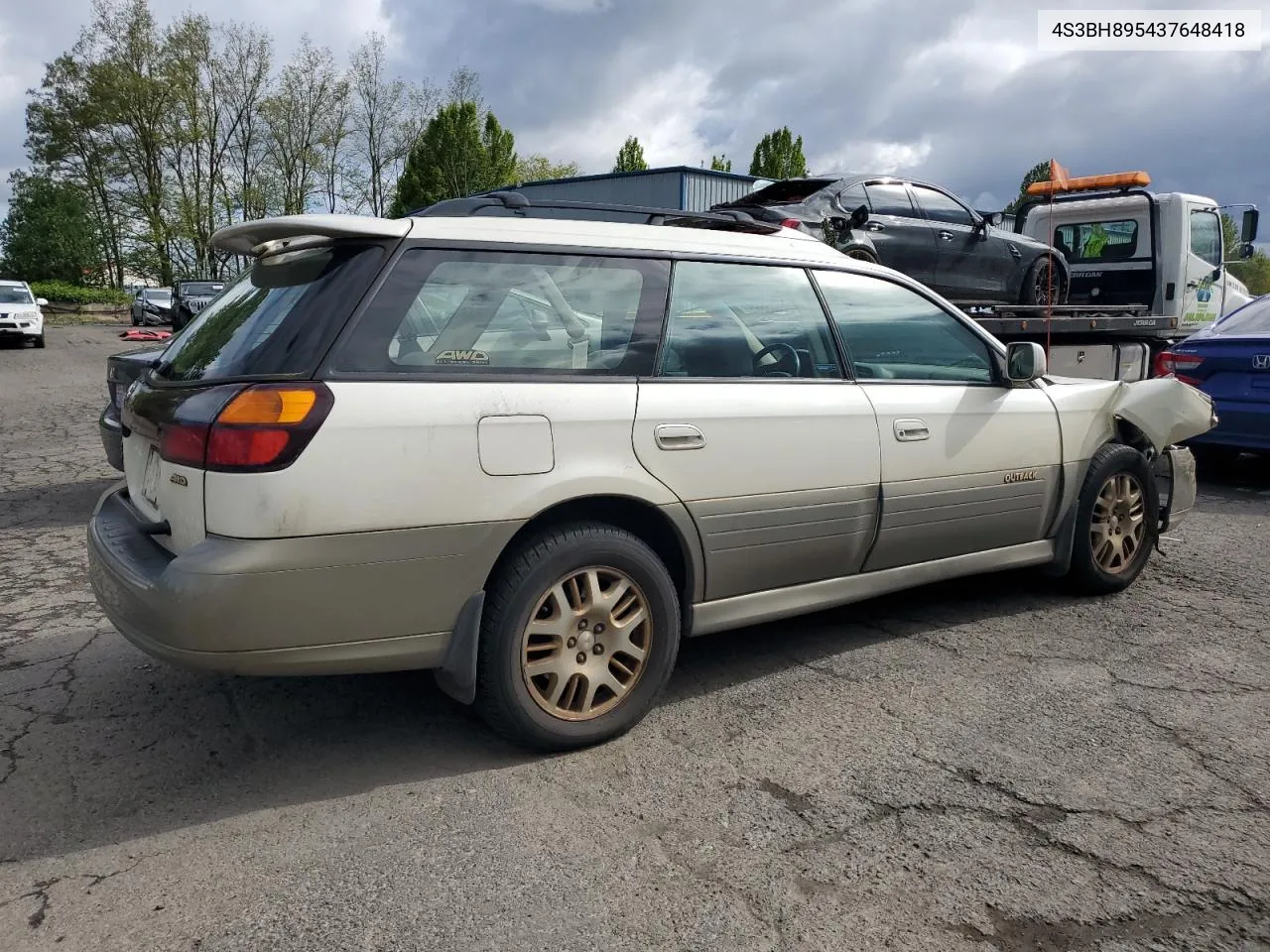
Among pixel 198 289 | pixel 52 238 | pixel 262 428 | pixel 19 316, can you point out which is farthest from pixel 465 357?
pixel 52 238

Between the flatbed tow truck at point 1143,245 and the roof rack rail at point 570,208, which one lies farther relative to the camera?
the flatbed tow truck at point 1143,245

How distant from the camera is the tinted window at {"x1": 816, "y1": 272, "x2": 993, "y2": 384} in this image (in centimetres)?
395

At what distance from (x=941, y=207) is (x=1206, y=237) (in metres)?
4.39

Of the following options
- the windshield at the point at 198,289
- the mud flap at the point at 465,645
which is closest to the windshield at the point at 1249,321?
the mud flap at the point at 465,645

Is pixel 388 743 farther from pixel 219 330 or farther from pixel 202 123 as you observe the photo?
pixel 202 123

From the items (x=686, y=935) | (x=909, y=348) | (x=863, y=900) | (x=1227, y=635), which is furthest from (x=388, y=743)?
(x=1227, y=635)

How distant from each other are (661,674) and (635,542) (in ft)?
1.54

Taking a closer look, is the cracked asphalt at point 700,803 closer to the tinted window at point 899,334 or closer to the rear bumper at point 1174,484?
the rear bumper at point 1174,484

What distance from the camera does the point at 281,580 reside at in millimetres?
2648

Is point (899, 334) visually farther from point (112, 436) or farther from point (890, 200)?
point (890, 200)

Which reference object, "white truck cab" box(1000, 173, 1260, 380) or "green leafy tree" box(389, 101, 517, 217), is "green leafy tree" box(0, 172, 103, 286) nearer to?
"green leafy tree" box(389, 101, 517, 217)

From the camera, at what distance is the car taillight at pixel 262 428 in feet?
8.63

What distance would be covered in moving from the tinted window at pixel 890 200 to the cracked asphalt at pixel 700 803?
563 centimetres

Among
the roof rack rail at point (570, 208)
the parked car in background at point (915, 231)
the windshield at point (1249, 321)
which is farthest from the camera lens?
the parked car in background at point (915, 231)
